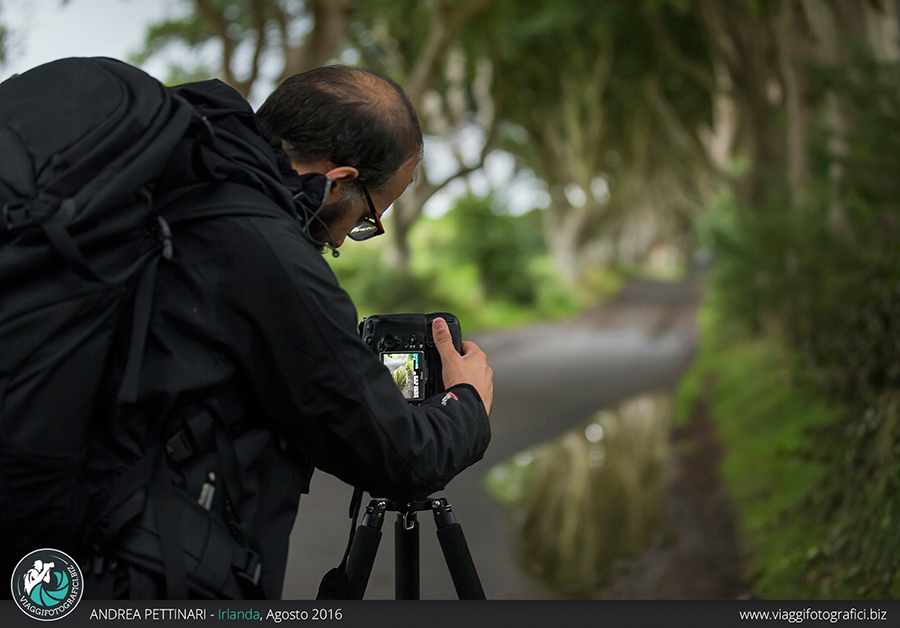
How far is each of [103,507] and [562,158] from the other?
74.1 ft

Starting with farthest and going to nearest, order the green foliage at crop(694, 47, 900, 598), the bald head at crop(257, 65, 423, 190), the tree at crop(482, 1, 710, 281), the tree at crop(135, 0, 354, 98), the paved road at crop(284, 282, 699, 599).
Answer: the tree at crop(482, 1, 710, 281), the tree at crop(135, 0, 354, 98), the green foliage at crop(694, 47, 900, 598), the paved road at crop(284, 282, 699, 599), the bald head at crop(257, 65, 423, 190)

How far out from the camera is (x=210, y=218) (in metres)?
1.28

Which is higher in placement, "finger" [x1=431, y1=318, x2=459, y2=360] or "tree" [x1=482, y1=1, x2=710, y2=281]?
"tree" [x1=482, y1=1, x2=710, y2=281]

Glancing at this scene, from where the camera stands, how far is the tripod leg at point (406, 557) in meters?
1.88

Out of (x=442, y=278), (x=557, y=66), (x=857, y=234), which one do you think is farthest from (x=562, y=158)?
(x=857, y=234)

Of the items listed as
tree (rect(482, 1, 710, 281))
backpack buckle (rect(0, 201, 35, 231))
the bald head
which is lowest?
backpack buckle (rect(0, 201, 35, 231))

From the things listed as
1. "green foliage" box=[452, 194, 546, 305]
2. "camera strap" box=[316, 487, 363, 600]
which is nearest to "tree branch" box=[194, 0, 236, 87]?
"camera strap" box=[316, 487, 363, 600]

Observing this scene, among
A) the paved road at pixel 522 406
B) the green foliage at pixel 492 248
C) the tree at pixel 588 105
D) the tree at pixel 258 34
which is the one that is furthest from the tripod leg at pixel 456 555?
the green foliage at pixel 492 248

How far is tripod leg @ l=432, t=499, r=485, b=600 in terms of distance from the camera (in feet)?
6.00

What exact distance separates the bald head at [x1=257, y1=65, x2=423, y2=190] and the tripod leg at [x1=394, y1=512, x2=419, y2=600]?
820 mm

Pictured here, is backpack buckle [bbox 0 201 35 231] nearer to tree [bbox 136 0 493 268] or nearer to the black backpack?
the black backpack

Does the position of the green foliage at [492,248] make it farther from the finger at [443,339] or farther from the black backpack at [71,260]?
the black backpack at [71,260]

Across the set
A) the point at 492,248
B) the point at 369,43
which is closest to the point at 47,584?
the point at 369,43

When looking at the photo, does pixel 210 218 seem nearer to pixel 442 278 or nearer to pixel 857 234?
pixel 857 234
